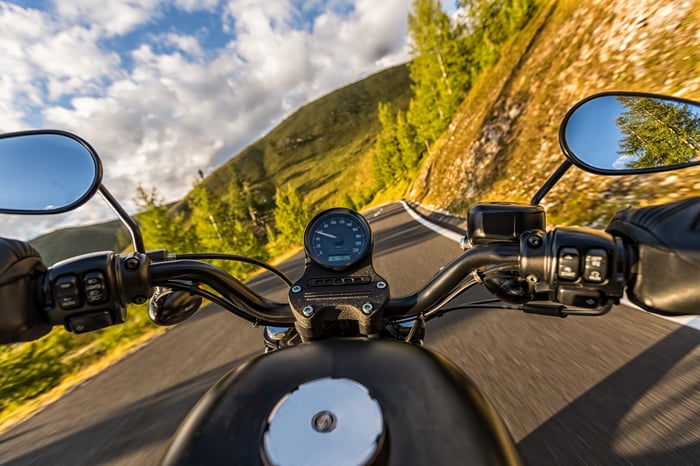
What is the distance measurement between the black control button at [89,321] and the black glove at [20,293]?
0.31ft

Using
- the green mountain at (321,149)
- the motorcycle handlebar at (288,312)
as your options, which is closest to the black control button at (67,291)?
the motorcycle handlebar at (288,312)

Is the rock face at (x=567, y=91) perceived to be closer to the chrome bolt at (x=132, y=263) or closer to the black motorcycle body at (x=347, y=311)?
the black motorcycle body at (x=347, y=311)

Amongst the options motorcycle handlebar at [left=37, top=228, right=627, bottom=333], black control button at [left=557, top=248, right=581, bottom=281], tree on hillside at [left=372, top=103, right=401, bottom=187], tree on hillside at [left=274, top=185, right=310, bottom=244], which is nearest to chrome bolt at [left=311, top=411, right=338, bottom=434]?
motorcycle handlebar at [left=37, top=228, right=627, bottom=333]

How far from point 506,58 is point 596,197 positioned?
16.6 metres

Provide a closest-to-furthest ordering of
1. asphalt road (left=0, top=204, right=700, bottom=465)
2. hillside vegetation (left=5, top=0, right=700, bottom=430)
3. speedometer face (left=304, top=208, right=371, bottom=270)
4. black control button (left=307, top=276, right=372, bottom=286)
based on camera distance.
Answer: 1. black control button (left=307, top=276, right=372, bottom=286)
2. speedometer face (left=304, top=208, right=371, bottom=270)
3. asphalt road (left=0, top=204, right=700, bottom=465)
4. hillside vegetation (left=5, top=0, right=700, bottom=430)

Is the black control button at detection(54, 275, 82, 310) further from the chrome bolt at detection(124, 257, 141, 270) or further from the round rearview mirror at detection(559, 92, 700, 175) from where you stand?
the round rearview mirror at detection(559, 92, 700, 175)

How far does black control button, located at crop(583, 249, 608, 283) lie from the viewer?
1.02 metres

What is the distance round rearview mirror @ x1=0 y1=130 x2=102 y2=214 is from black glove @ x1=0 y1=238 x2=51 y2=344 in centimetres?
44

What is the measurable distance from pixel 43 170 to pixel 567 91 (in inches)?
521

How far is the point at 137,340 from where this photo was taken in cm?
511

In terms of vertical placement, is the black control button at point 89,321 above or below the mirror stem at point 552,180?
below

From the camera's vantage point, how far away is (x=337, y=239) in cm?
158

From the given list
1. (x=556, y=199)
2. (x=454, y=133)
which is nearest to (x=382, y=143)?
(x=454, y=133)

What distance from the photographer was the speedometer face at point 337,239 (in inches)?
57.6
